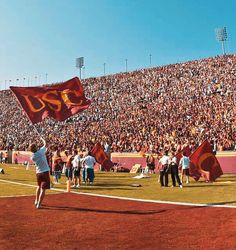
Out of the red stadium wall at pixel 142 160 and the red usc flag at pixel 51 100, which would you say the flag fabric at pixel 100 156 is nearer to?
the red stadium wall at pixel 142 160

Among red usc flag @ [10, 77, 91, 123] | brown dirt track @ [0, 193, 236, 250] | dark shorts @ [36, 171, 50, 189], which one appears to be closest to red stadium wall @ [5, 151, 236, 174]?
red usc flag @ [10, 77, 91, 123]

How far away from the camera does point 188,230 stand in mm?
8516

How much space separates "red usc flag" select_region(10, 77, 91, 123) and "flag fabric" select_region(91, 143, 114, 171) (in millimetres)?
6777

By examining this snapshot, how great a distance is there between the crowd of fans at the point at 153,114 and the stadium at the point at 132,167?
0.18m

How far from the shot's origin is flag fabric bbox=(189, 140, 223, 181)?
19719mm

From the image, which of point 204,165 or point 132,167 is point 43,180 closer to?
point 204,165

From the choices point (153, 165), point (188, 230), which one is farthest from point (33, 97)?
point (188, 230)

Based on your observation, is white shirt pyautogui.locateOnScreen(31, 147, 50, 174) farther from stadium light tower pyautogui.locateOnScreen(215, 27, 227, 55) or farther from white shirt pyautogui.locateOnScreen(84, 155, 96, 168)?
stadium light tower pyautogui.locateOnScreen(215, 27, 227, 55)

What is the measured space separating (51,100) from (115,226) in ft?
40.7

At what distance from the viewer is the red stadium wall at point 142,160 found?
25078 millimetres

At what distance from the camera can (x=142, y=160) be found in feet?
98.6

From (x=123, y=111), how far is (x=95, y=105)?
7696mm

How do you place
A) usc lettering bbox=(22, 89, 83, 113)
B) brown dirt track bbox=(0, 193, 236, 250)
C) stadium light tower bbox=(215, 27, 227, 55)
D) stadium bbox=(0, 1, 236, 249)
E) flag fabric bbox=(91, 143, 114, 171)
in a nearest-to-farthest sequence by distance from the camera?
brown dirt track bbox=(0, 193, 236, 250)
stadium bbox=(0, 1, 236, 249)
usc lettering bbox=(22, 89, 83, 113)
flag fabric bbox=(91, 143, 114, 171)
stadium light tower bbox=(215, 27, 227, 55)

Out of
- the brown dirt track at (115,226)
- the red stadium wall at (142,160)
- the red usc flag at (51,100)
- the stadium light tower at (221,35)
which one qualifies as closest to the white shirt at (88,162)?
the red usc flag at (51,100)
